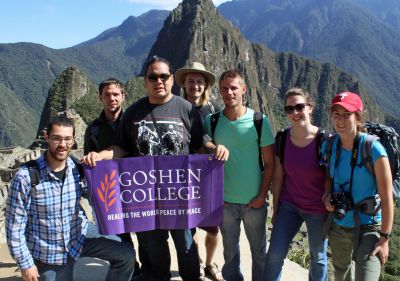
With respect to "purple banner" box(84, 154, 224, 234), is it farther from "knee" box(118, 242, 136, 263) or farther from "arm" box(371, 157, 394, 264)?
"arm" box(371, 157, 394, 264)

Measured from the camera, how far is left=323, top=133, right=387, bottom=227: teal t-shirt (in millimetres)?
5004

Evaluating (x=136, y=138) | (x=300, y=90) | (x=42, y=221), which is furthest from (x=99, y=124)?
(x=300, y=90)

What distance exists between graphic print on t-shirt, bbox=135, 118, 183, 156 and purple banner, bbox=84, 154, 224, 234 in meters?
0.09

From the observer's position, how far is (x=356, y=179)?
5090 millimetres

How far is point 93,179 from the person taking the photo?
551 centimetres

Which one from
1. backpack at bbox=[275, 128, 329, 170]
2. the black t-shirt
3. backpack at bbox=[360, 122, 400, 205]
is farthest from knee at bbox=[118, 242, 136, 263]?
backpack at bbox=[360, 122, 400, 205]

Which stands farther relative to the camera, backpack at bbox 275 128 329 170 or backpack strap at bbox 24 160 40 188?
backpack at bbox 275 128 329 170

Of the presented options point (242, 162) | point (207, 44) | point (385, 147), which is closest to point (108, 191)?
point (242, 162)

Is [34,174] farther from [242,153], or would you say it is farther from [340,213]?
[340,213]

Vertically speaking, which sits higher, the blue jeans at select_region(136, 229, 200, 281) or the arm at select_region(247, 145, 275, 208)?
the arm at select_region(247, 145, 275, 208)

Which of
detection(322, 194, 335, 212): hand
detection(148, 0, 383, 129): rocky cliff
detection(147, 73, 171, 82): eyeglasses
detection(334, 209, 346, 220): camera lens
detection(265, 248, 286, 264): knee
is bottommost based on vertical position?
detection(265, 248, 286, 264): knee

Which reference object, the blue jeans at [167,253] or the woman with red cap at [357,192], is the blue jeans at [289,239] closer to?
the woman with red cap at [357,192]

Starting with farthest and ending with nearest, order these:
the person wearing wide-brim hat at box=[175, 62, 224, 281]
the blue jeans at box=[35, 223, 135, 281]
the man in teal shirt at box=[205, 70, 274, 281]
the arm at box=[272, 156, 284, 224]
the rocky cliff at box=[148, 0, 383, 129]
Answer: the rocky cliff at box=[148, 0, 383, 129], the person wearing wide-brim hat at box=[175, 62, 224, 281], the arm at box=[272, 156, 284, 224], the man in teal shirt at box=[205, 70, 274, 281], the blue jeans at box=[35, 223, 135, 281]

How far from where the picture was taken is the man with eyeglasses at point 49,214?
4.96 metres
